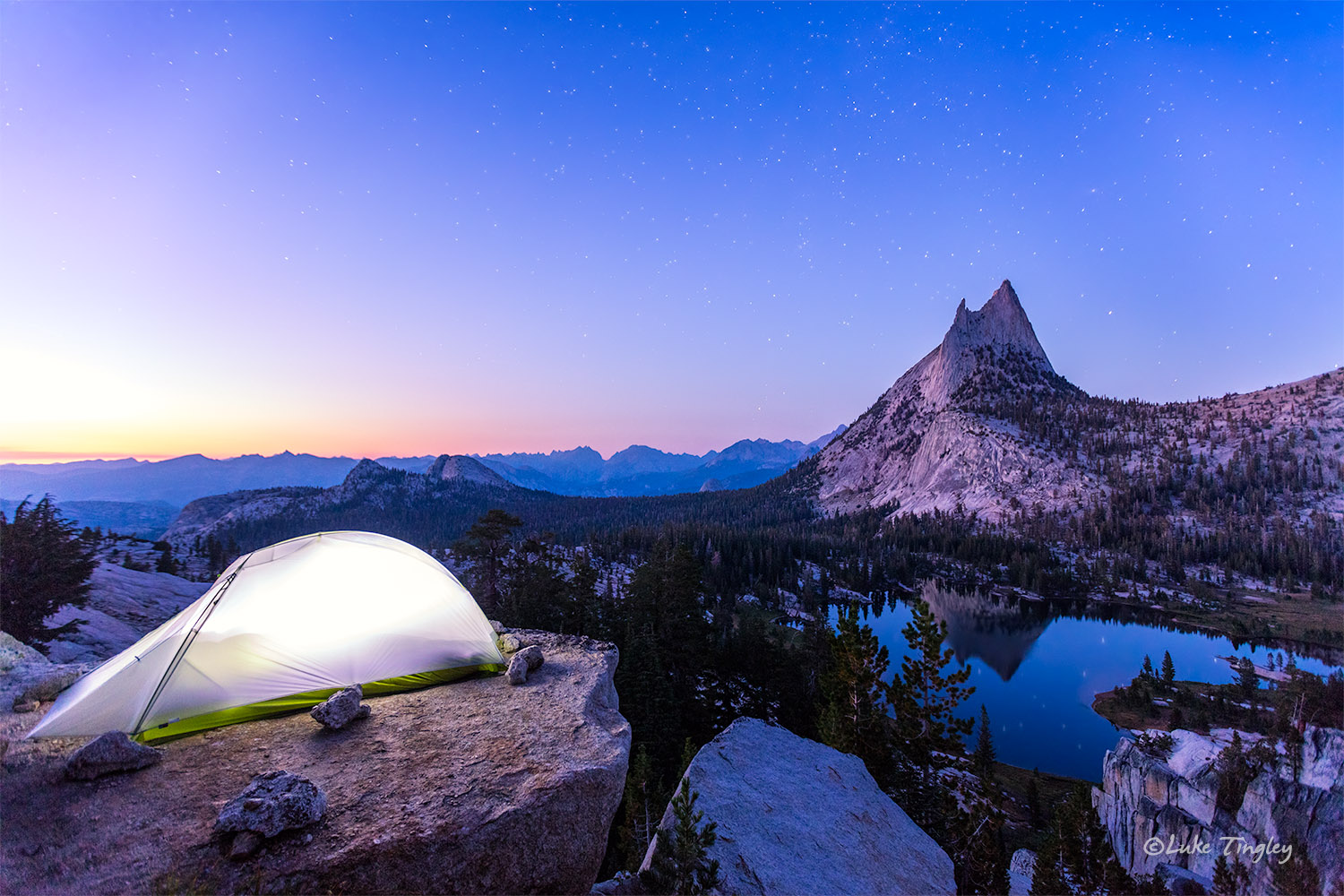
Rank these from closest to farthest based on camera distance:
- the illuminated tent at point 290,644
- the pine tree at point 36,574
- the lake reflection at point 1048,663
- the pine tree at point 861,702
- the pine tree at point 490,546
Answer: the illuminated tent at point 290,644 → the pine tree at point 36,574 → the pine tree at point 861,702 → the pine tree at point 490,546 → the lake reflection at point 1048,663

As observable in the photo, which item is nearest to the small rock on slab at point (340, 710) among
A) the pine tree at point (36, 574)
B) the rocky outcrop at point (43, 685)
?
the rocky outcrop at point (43, 685)

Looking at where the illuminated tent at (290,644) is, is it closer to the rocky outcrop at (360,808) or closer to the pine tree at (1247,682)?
the rocky outcrop at (360,808)

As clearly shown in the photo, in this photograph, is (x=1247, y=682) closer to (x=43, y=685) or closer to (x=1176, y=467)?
(x=43, y=685)

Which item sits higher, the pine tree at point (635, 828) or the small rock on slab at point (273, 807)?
the small rock on slab at point (273, 807)

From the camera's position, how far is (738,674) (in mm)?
36750

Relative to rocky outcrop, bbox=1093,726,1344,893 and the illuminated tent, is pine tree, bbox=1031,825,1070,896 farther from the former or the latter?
the illuminated tent

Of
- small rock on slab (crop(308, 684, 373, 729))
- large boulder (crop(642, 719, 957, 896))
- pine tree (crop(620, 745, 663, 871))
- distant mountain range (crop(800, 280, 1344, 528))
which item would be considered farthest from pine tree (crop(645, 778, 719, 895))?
distant mountain range (crop(800, 280, 1344, 528))

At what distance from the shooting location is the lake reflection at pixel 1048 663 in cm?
5734

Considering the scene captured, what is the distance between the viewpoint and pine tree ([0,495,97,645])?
16625 mm

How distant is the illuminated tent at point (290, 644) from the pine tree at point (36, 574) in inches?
504

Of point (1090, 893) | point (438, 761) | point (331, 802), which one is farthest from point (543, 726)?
point (1090, 893)

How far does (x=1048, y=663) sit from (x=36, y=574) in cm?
11136

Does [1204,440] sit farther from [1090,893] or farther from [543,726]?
[543,726]

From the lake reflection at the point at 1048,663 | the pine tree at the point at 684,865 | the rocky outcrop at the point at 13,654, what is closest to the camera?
the pine tree at the point at 684,865
